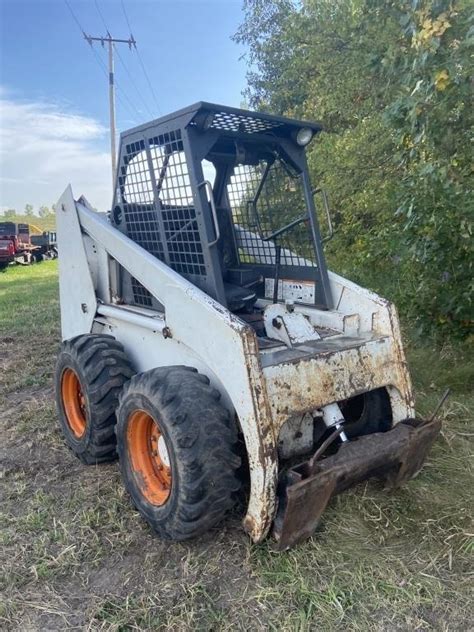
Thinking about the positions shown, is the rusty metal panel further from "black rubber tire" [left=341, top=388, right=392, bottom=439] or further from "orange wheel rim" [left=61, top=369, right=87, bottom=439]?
"orange wheel rim" [left=61, top=369, right=87, bottom=439]

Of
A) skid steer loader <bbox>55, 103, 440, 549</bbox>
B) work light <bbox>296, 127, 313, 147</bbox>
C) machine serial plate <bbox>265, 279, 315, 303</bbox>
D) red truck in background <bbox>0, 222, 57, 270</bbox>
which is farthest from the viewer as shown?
red truck in background <bbox>0, 222, 57, 270</bbox>

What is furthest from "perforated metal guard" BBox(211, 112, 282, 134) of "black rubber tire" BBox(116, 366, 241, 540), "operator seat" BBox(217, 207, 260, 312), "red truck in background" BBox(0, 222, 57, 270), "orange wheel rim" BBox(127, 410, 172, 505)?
"red truck in background" BBox(0, 222, 57, 270)

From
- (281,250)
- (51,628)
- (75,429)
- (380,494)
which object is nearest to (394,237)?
(281,250)

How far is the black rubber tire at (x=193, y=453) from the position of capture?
253 centimetres

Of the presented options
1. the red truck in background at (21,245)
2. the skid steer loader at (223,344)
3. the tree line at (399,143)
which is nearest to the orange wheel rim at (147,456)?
the skid steer loader at (223,344)

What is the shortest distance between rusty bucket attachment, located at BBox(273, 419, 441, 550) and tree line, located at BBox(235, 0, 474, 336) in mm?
1663

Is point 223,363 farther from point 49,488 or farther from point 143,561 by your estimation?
point 49,488

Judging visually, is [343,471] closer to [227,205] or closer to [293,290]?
[293,290]

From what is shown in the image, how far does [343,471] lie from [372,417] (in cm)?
86

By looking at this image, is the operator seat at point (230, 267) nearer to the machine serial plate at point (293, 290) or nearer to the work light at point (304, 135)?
the machine serial plate at point (293, 290)

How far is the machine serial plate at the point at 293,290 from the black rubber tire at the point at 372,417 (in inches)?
31.9

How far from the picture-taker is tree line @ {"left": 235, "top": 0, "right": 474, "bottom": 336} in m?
3.41

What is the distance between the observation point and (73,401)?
3943mm

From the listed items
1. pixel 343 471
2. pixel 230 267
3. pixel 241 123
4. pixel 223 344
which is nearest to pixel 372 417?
pixel 343 471
